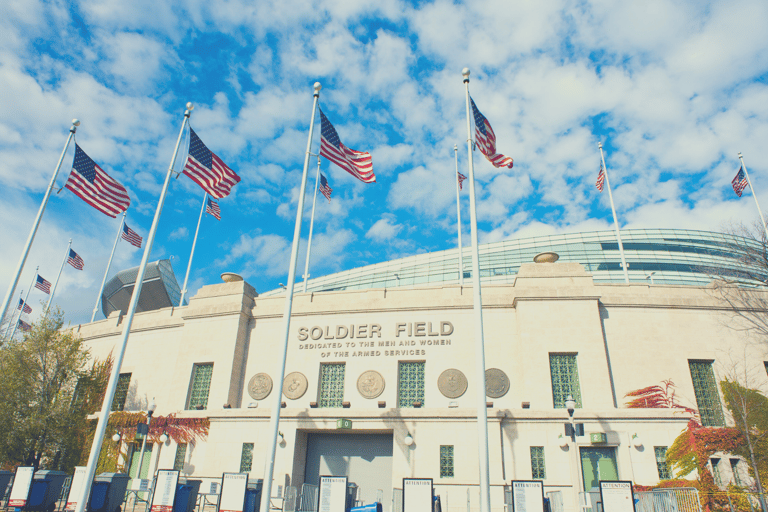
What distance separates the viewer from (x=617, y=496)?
12.9 metres

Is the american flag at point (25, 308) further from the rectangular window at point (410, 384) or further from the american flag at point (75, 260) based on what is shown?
the rectangular window at point (410, 384)

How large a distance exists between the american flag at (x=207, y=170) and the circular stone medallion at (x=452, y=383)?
1326 cm

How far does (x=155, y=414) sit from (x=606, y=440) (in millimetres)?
22631

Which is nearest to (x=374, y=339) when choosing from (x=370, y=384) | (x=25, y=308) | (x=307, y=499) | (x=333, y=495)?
(x=370, y=384)

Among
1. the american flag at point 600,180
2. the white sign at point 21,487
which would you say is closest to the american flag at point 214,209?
the white sign at point 21,487

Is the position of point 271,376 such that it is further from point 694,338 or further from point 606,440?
point 694,338

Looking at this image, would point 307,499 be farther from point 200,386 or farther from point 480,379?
point 200,386

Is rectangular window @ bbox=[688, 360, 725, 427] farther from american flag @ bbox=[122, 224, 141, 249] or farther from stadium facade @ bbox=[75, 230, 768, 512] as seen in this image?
american flag @ bbox=[122, 224, 141, 249]

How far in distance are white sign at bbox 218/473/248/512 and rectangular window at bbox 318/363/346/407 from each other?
9.86 metres

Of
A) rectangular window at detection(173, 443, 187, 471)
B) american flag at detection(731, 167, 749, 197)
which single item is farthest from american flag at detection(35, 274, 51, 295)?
american flag at detection(731, 167, 749, 197)

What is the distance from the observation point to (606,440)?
768 inches

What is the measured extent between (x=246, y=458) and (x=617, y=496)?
15.5 meters

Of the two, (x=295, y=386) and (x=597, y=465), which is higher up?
(x=295, y=386)

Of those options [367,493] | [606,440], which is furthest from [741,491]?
[367,493]
